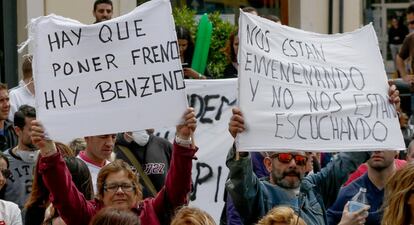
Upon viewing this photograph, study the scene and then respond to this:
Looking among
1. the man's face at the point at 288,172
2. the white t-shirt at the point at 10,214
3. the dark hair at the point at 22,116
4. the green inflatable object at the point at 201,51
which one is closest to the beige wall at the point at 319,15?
the green inflatable object at the point at 201,51

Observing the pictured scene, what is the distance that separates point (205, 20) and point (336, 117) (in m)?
4.30

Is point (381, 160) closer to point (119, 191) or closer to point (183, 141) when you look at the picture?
point (183, 141)

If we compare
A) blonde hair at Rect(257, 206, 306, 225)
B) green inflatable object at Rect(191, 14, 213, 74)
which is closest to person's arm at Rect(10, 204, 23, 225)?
blonde hair at Rect(257, 206, 306, 225)

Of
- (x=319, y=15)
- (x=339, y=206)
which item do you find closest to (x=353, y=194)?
(x=339, y=206)

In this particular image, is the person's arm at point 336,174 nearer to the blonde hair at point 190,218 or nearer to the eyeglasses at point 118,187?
the eyeglasses at point 118,187

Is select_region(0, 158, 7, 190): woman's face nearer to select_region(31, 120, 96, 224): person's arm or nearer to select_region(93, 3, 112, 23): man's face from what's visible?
select_region(31, 120, 96, 224): person's arm

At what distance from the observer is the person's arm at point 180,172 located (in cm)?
746

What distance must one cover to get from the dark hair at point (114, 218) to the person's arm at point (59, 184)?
0.48 metres

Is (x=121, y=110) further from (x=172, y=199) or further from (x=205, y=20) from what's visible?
(x=205, y=20)

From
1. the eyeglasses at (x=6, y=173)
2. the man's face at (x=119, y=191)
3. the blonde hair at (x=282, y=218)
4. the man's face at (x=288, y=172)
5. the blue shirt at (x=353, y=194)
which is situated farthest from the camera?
the eyeglasses at (x=6, y=173)

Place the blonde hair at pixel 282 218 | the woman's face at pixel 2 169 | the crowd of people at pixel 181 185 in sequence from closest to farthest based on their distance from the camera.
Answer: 1. the blonde hair at pixel 282 218
2. the crowd of people at pixel 181 185
3. the woman's face at pixel 2 169

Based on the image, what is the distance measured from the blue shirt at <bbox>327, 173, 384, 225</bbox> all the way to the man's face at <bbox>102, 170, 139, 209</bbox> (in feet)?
4.07

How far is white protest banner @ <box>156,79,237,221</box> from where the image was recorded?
10102mm

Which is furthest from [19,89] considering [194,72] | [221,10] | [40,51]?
[221,10]
